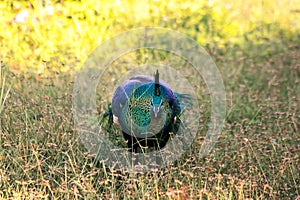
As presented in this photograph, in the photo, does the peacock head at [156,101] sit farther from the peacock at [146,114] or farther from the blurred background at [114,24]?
the blurred background at [114,24]

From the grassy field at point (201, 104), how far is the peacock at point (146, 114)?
192 millimetres

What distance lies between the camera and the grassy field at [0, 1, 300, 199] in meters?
2.73

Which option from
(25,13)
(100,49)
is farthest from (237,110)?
(25,13)

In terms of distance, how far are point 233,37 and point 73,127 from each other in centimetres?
264

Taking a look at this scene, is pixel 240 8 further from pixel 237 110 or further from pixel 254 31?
pixel 237 110

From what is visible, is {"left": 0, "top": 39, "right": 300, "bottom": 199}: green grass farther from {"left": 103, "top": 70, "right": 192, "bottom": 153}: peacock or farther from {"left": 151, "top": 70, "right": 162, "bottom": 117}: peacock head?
{"left": 151, "top": 70, "right": 162, "bottom": 117}: peacock head

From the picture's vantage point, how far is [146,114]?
2.91 meters

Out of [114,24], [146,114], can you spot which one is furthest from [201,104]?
[114,24]

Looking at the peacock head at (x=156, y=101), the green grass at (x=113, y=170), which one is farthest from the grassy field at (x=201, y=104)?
the peacock head at (x=156, y=101)

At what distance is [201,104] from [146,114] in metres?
1.07

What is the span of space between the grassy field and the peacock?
0.19 m

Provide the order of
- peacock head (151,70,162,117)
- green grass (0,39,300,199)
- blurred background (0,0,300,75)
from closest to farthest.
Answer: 1. green grass (0,39,300,199)
2. peacock head (151,70,162,117)
3. blurred background (0,0,300,75)

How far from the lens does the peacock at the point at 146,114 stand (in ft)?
9.48

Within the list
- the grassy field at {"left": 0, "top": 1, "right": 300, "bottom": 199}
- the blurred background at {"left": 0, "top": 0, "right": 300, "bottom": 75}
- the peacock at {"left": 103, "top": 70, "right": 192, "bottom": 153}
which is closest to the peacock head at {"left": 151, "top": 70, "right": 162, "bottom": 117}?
the peacock at {"left": 103, "top": 70, "right": 192, "bottom": 153}
